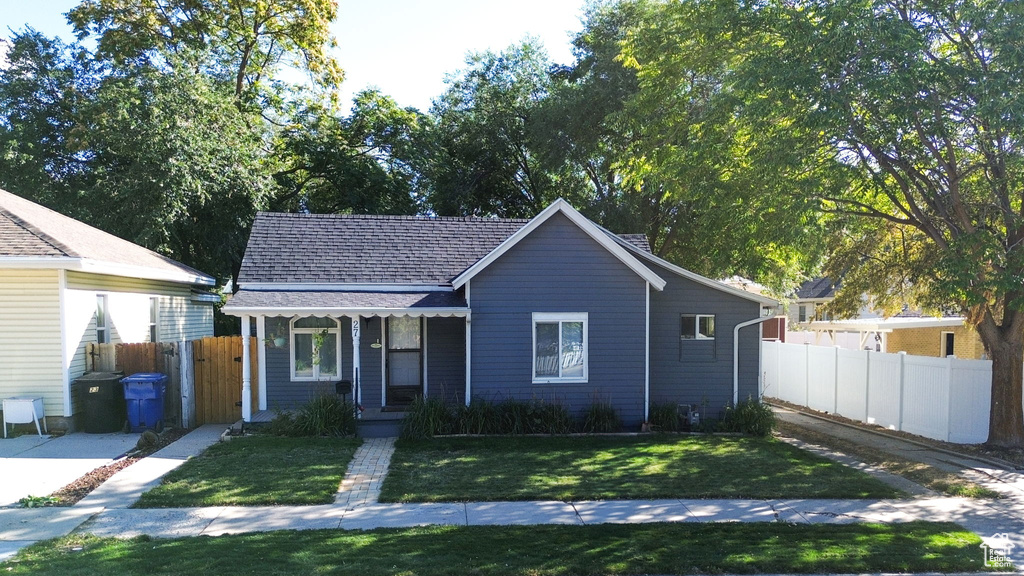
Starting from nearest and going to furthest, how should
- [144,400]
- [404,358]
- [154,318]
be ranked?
[144,400] < [404,358] < [154,318]

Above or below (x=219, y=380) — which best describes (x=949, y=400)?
below

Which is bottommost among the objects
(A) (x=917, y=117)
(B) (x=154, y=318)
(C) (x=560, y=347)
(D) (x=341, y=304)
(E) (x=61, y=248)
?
(C) (x=560, y=347)

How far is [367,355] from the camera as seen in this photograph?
50.1 feet

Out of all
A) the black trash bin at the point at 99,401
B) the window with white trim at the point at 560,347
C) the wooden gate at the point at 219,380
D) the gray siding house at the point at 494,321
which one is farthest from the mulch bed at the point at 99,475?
the window with white trim at the point at 560,347

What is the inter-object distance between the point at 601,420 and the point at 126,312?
37.0 ft

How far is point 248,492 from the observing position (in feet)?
30.8

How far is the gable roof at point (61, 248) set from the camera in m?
12.7

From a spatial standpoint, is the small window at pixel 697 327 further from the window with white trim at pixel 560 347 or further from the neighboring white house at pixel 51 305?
the neighboring white house at pixel 51 305

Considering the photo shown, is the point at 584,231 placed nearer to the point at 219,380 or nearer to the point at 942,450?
the point at 942,450

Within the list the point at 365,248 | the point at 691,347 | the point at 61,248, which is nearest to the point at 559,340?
the point at 691,347

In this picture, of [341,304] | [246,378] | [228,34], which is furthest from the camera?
[228,34]

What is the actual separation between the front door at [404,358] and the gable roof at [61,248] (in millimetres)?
5870

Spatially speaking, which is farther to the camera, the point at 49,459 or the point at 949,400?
the point at 949,400

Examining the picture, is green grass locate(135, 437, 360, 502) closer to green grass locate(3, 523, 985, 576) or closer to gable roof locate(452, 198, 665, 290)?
green grass locate(3, 523, 985, 576)
